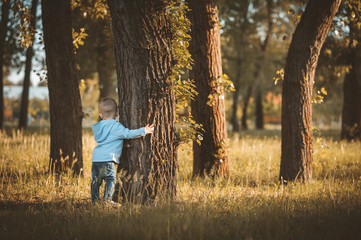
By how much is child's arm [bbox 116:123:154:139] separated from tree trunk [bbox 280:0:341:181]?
3132 mm

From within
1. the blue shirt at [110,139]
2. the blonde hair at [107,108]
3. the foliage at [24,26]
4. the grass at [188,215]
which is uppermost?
the foliage at [24,26]

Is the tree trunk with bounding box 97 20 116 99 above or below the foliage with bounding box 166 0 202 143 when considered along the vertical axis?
above

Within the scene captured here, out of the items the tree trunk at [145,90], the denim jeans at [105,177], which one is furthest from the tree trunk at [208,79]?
the denim jeans at [105,177]

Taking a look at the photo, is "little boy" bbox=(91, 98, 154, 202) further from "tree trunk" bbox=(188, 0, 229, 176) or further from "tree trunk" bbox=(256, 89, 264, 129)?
"tree trunk" bbox=(256, 89, 264, 129)

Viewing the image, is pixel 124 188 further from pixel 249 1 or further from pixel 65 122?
pixel 249 1

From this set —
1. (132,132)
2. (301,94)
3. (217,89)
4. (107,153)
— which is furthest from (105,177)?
(301,94)

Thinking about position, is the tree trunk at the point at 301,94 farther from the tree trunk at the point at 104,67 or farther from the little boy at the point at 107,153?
the tree trunk at the point at 104,67

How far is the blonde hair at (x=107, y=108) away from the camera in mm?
4055

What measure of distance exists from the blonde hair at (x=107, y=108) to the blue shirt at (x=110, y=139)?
0.15 metres

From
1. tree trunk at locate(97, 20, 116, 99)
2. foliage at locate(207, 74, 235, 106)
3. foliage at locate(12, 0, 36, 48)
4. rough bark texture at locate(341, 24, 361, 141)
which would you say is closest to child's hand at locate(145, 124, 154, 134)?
foliage at locate(207, 74, 235, 106)

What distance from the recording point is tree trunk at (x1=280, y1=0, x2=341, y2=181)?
528cm

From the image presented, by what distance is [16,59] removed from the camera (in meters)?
16.5

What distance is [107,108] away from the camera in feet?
13.3

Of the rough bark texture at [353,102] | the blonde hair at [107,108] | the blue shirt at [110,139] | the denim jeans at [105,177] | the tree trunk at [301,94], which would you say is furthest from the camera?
the rough bark texture at [353,102]
